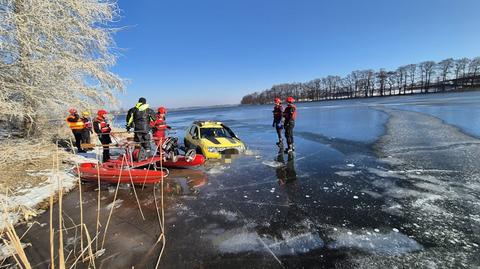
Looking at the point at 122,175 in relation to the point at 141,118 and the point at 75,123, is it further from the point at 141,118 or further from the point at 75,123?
the point at 75,123

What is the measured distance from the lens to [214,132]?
34.9 feet

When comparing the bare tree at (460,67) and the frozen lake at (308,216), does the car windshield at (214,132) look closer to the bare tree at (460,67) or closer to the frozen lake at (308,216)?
the frozen lake at (308,216)

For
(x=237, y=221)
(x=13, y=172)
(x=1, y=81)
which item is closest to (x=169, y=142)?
(x=13, y=172)

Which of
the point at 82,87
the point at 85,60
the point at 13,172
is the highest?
the point at 85,60

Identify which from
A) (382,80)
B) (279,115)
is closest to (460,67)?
(382,80)

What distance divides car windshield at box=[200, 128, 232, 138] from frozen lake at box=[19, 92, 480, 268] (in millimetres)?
2070

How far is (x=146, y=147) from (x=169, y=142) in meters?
0.83

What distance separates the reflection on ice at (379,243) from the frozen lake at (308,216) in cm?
2

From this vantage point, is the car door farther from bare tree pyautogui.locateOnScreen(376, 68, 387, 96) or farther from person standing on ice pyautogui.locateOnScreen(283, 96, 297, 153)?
bare tree pyautogui.locateOnScreen(376, 68, 387, 96)

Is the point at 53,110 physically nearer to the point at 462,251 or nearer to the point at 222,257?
the point at 222,257

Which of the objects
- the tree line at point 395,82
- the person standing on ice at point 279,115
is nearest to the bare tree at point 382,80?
the tree line at point 395,82

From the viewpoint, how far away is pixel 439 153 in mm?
9141

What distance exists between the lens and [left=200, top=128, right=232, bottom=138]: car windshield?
10555 mm

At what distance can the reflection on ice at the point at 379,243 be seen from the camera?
3891mm
